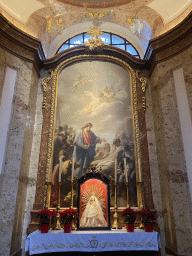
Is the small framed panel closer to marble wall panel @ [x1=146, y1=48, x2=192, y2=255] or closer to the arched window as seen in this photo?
marble wall panel @ [x1=146, y1=48, x2=192, y2=255]

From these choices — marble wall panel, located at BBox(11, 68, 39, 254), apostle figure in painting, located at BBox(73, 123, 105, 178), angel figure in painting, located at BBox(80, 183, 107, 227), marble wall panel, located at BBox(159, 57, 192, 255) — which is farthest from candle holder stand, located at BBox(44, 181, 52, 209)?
marble wall panel, located at BBox(159, 57, 192, 255)

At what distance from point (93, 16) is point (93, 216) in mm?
5980

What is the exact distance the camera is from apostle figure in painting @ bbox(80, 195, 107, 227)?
4.53 m

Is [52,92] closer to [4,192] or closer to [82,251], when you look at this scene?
[4,192]

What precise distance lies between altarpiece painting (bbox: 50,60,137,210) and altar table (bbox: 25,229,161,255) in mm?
1047

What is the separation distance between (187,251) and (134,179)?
184 cm

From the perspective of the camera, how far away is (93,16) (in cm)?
685

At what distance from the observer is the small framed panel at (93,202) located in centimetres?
454

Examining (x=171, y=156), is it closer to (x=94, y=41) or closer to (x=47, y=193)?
(x=47, y=193)

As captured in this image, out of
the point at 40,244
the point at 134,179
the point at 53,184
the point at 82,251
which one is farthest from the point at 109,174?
the point at 40,244

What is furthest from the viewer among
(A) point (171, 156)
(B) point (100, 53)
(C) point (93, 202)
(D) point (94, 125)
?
(B) point (100, 53)

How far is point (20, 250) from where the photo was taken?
4.73 m

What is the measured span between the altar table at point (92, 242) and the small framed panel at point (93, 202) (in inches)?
14.3

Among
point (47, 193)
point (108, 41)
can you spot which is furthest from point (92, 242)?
point (108, 41)
